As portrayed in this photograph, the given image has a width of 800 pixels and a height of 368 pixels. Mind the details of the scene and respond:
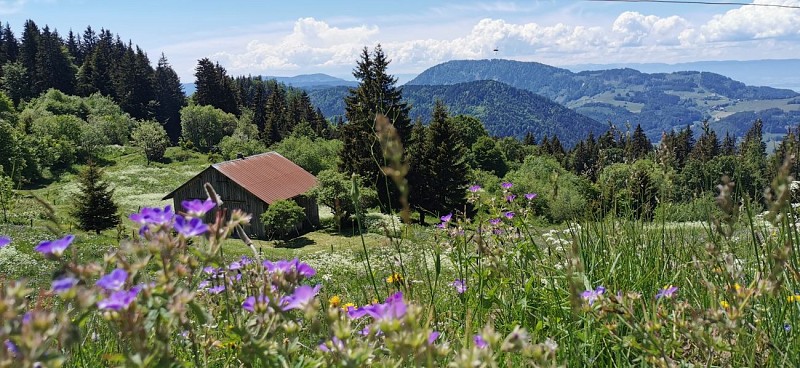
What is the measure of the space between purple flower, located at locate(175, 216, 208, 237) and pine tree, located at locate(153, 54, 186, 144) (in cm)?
8209

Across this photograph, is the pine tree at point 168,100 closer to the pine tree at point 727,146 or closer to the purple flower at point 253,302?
the pine tree at point 727,146

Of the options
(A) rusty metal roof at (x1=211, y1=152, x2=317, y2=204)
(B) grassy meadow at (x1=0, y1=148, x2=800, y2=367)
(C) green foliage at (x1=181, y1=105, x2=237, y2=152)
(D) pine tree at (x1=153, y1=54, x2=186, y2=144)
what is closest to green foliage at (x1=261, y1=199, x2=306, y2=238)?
(A) rusty metal roof at (x1=211, y1=152, x2=317, y2=204)

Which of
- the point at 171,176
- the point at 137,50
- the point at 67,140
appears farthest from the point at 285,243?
the point at 137,50

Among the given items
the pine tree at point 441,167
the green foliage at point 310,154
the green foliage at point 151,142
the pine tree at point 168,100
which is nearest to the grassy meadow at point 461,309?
the pine tree at point 441,167

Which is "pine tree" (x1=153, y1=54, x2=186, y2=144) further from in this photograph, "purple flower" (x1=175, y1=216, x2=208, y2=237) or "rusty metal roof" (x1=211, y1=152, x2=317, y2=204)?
"purple flower" (x1=175, y1=216, x2=208, y2=237)

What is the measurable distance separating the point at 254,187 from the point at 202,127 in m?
36.7

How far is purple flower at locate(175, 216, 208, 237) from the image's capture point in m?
1.12

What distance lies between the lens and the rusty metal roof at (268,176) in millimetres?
32438

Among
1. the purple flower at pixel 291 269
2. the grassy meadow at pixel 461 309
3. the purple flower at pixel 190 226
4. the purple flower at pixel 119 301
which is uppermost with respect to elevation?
the purple flower at pixel 190 226

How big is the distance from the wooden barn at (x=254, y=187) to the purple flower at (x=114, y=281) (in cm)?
3087

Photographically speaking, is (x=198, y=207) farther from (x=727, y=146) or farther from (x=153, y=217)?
(x=727, y=146)

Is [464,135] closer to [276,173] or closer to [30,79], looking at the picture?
[276,173]

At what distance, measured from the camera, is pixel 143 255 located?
1068 mm

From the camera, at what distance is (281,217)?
2928 cm
